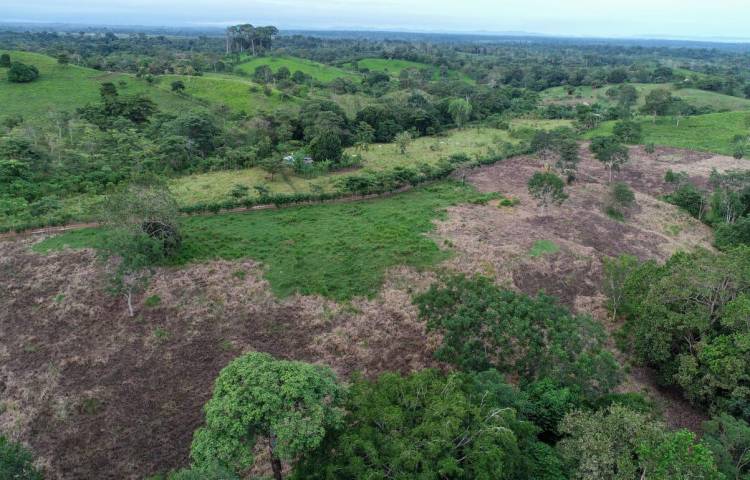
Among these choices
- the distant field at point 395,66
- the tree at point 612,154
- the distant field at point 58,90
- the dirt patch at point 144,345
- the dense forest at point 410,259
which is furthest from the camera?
the distant field at point 395,66

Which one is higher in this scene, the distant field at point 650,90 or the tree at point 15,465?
the distant field at point 650,90

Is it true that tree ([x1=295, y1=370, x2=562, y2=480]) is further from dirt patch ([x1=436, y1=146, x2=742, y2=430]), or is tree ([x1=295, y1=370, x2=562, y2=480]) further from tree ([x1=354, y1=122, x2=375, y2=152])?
tree ([x1=354, y1=122, x2=375, y2=152])

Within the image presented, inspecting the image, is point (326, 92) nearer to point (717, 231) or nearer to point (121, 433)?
point (717, 231)

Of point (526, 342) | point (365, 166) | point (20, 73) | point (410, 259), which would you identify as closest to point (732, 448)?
point (526, 342)

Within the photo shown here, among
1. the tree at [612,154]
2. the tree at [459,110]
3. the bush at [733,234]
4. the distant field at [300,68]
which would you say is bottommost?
the bush at [733,234]

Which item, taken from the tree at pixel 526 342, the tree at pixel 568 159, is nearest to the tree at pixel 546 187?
the tree at pixel 568 159

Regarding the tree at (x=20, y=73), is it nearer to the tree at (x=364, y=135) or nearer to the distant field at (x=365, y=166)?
the distant field at (x=365, y=166)
